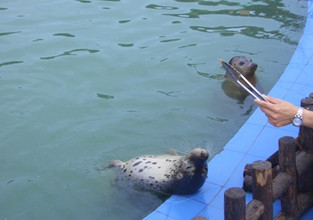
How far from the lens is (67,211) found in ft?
14.8

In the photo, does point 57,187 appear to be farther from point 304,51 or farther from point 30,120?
point 304,51

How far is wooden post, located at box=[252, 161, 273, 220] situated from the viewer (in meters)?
3.04

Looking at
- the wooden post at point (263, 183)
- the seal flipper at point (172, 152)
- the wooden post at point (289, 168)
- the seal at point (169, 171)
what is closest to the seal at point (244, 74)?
the seal flipper at point (172, 152)

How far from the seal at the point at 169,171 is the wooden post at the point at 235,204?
3.74 feet

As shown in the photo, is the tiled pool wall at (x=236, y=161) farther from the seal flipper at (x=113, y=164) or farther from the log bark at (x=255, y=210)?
the seal flipper at (x=113, y=164)

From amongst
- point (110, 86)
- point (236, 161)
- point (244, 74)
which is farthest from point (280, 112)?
point (110, 86)

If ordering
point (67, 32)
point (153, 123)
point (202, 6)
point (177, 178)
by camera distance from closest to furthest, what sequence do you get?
point (177, 178) < point (153, 123) < point (67, 32) < point (202, 6)

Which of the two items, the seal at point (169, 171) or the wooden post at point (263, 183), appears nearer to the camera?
the wooden post at point (263, 183)

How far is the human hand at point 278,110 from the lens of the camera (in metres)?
2.94

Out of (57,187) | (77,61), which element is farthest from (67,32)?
(57,187)

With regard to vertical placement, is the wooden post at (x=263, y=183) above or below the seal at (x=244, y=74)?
above

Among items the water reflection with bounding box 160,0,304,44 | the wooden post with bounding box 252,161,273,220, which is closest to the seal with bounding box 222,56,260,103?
the water reflection with bounding box 160,0,304,44

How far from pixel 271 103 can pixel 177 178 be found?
59.4 inches

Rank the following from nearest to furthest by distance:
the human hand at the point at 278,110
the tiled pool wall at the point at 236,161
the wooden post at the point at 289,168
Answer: the human hand at the point at 278,110 < the wooden post at the point at 289,168 < the tiled pool wall at the point at 236,161
